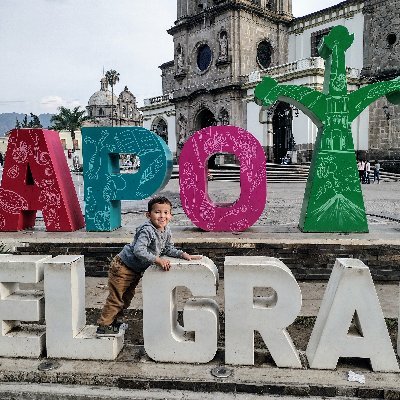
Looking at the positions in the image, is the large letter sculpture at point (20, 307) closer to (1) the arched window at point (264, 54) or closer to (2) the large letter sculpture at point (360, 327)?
(2) the large letter sculpture at point (360, 327)

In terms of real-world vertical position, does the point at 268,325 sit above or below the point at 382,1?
below

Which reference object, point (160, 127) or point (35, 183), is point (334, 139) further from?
point (160, 127)

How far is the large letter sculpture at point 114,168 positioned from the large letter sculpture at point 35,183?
17.4 inches

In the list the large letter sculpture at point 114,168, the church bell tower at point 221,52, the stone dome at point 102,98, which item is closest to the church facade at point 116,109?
the stone dome at point 102,98

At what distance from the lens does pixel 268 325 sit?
3447 mm

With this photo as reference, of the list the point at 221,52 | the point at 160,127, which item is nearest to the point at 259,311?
the point at 221,52

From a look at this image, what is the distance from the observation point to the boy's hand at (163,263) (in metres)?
3.51

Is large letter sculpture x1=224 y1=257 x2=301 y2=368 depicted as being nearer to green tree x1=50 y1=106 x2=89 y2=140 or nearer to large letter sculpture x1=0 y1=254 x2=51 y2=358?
large letter sculpture x1=0 y1=254 x2=51 y2=358

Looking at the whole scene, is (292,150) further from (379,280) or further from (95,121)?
(95,121)

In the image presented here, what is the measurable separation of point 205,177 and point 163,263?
3.48 metres

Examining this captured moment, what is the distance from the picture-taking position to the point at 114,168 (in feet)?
23.5

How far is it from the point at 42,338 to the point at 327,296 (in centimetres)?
249

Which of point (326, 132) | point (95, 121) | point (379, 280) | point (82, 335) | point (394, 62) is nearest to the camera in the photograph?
point (82, 335)

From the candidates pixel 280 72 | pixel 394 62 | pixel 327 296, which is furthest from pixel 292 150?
pixel 327 296
